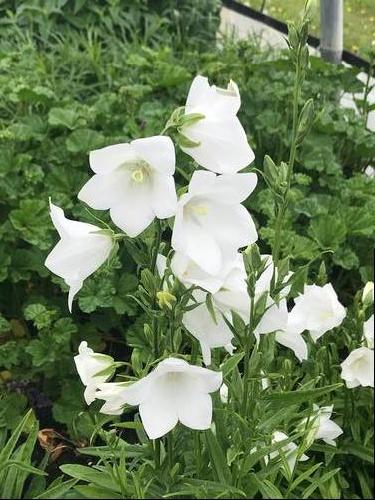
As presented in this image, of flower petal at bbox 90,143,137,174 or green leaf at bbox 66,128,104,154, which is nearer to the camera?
flower petal at bbox 90,143,137,174

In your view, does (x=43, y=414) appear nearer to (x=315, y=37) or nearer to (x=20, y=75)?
(x=20, y=75)

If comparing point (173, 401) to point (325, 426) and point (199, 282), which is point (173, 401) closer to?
point (199, 282)

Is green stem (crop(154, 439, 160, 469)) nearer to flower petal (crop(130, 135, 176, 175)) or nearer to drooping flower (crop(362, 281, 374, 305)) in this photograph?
drooping flower (crop(362, 281, 374, 305))

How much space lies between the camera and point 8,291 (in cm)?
258

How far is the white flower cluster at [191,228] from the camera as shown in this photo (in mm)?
1147

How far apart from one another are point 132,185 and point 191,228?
0.37ft

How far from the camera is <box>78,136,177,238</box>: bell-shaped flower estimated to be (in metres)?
1.14

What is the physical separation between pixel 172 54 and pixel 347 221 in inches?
68.2

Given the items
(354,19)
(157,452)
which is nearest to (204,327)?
(157,452)

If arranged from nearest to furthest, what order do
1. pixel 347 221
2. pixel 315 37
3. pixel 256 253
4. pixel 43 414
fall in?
pixel 256 253, pixel 43 414, pixel 347 221, pixel 315 37

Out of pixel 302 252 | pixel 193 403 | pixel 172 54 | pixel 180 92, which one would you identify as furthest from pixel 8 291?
pixel 172 54

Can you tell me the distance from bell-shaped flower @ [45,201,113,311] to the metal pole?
225cm

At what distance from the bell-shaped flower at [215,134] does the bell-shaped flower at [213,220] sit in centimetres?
4

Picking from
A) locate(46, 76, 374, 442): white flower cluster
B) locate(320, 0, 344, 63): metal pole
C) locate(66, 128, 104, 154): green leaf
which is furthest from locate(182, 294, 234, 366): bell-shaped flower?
locate(320, 0, 344, 63): metal pole
